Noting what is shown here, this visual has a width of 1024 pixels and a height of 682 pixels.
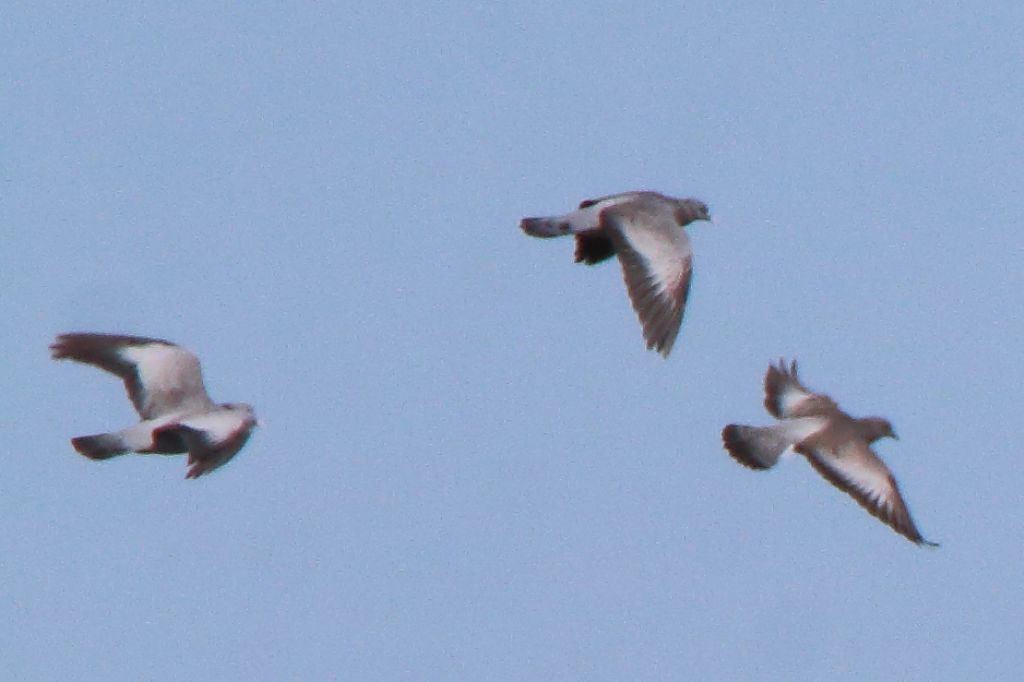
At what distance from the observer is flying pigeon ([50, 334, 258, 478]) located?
17875 millimetres

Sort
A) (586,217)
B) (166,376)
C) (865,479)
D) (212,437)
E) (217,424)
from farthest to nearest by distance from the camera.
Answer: (865,479)
(166,376)
(586,217)
(217,424)
(212,437)

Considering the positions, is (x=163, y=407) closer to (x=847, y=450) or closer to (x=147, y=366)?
(x=147, y=366)

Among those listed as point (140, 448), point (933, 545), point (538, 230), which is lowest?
point (933, 545)

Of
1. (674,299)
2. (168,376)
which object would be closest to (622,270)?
(674,299)

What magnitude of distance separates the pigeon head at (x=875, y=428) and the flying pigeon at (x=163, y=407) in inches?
179

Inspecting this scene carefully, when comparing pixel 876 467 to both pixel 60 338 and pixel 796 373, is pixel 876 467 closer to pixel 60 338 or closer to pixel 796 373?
pixel 796 373

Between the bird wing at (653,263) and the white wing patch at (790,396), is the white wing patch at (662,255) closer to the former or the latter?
the bird wing at (653,263)

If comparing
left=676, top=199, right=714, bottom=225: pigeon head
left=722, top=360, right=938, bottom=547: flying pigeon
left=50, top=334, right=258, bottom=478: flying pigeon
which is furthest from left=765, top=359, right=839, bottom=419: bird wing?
left=50, top=334, right=258, bottom=478: flying pigeon

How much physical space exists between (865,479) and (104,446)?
549 cm

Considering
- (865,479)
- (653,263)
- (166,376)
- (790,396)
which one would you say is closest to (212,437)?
(166,376)

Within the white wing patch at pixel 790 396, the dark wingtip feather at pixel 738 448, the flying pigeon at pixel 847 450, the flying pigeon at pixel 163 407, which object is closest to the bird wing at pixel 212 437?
the flying pigeon at pixel 163 407

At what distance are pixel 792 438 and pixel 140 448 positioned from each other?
4.50 m

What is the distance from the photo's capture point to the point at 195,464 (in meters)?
17.3

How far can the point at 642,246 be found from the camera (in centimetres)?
1878
